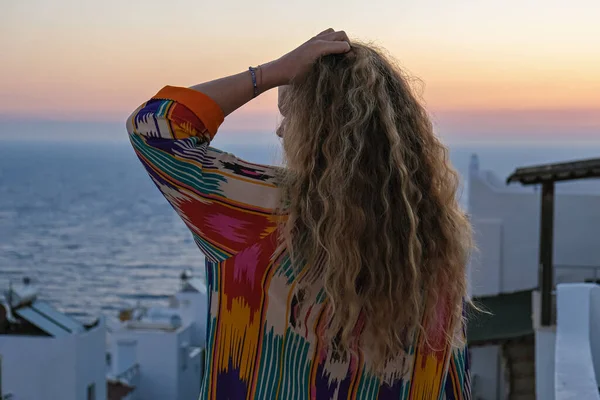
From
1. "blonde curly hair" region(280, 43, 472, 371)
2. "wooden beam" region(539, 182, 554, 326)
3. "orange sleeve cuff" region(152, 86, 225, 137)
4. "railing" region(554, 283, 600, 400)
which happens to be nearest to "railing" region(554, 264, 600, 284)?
"wooden beam" region(539, 182, 554, 326)

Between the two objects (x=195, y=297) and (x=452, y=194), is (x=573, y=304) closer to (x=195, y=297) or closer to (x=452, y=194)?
(x=452, y=194)

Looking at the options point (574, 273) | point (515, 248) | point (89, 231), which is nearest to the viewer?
point (574, 273)

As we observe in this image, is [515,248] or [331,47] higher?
[331,47]

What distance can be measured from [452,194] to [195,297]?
14330 mm

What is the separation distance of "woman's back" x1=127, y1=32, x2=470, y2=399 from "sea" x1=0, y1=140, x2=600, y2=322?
56.4ft

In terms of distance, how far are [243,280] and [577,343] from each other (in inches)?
130

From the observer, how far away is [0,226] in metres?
42.1

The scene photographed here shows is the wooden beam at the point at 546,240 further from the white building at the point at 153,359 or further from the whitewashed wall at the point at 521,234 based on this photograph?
the white building at the point at 153,359

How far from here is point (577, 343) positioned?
13.3 feet

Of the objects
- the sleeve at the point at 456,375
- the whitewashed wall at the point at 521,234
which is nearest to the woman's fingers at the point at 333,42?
the sleeve at the point at 456,375

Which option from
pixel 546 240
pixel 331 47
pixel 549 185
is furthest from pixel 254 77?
pixel 549 185

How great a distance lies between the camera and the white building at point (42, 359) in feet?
33.7

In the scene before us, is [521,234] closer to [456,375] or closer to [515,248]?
[515,248]

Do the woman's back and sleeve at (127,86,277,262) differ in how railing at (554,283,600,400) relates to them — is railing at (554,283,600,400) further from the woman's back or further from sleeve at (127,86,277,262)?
sleeve at (127,86,277,262)
